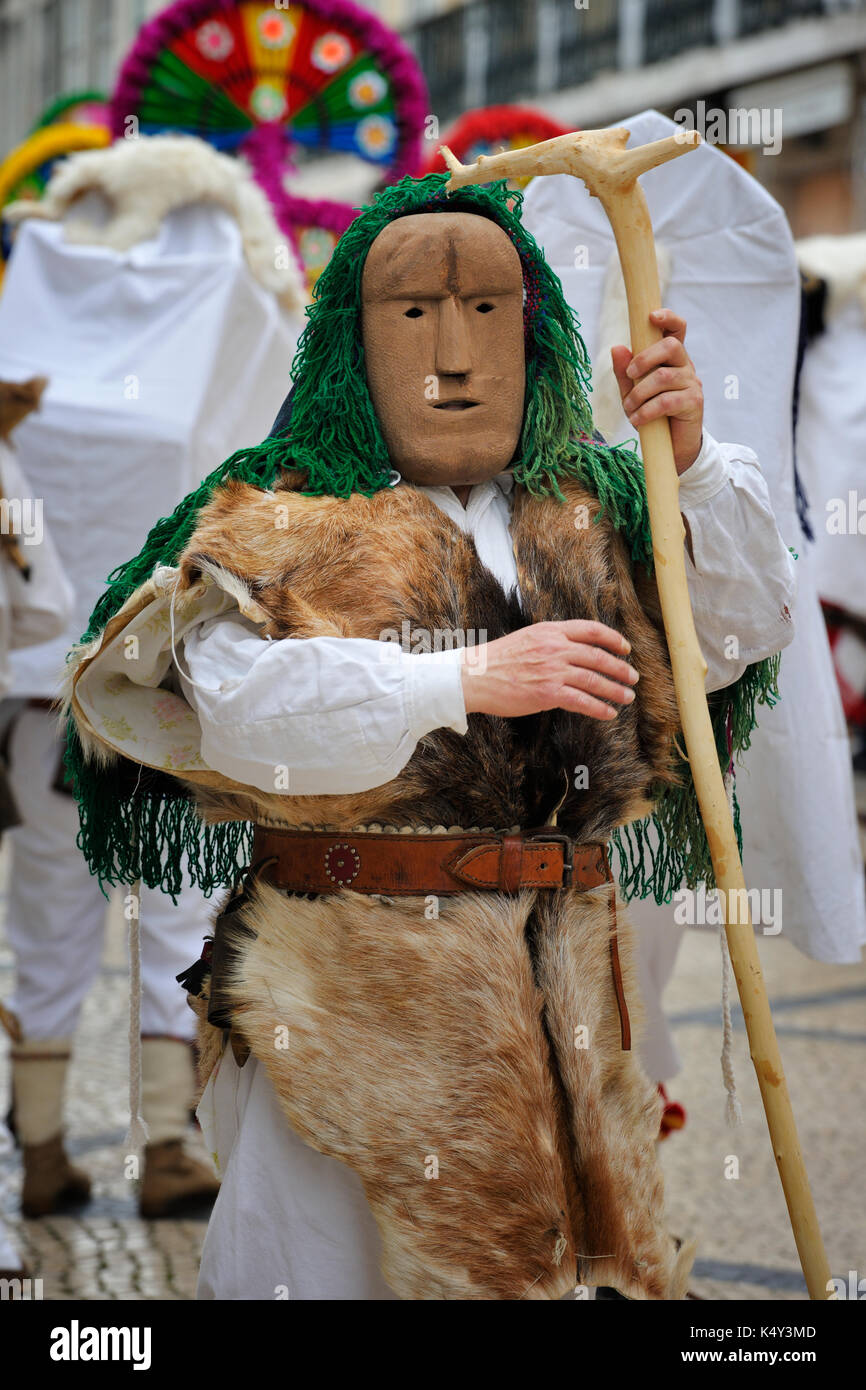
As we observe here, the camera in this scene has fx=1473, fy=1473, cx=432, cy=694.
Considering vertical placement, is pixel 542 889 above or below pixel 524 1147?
above

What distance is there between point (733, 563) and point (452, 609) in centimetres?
38

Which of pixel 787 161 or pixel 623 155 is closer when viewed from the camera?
pixel 623 155

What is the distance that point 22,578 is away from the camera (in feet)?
10.4

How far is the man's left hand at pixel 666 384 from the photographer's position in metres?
1.76

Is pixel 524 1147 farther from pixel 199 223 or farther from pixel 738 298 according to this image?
pixel 199 223

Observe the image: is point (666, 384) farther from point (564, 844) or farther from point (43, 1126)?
point (43, 1126)

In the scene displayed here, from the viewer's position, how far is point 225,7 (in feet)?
14.1

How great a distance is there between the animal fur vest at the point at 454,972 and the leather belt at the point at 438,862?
0.02 m

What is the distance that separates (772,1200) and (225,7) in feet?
11.8

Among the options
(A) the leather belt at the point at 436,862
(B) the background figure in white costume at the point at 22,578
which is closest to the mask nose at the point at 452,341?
(A) the leather belt at the point at 436,862

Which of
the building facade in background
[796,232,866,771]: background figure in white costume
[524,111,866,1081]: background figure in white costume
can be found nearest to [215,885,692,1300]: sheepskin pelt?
[524,111,866,1081]: background figure in white costume

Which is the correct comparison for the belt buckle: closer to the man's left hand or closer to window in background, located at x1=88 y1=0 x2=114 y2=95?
the man's left hand

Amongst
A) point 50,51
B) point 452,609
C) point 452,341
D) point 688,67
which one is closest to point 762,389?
point 452,341
